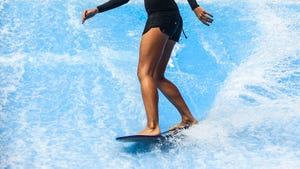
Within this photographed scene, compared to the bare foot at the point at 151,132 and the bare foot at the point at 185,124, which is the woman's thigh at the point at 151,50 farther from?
the bare foot at the point at 185,124

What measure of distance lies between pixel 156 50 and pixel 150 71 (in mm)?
177

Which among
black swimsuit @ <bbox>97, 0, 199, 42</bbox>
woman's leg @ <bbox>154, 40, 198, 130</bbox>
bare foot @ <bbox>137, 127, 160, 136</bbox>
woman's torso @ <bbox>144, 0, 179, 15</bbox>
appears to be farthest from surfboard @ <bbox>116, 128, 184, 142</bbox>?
woman's torso @ <bbox>144, 0, 179, 15</bbox>

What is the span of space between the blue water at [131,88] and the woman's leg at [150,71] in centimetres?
25

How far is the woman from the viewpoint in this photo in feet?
13.0

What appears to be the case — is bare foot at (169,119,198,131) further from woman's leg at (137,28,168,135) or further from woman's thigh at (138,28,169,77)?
woman's thigh at (138,28,169,77)

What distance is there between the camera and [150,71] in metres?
4.05

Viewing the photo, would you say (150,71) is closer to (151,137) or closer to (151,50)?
(151,50)

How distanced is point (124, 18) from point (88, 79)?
7.68 ft

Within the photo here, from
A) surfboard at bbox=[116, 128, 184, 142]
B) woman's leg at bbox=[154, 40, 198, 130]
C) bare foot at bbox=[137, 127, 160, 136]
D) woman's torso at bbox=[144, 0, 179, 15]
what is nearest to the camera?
surfboard at bbox=[116, 128, 184, 142]

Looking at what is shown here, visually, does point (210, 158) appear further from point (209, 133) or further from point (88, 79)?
point (88, 79)

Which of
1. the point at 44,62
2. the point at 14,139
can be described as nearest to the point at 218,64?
the point at 44,62

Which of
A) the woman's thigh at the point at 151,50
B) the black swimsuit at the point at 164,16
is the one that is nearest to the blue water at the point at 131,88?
the woman's thigh at the point at 151,50

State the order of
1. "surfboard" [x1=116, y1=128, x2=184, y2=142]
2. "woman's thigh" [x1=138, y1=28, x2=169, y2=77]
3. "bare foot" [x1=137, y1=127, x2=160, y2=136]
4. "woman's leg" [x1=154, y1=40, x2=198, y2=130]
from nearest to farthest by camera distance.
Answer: "surfboard" [x1=116, y1=128, x2=184, y2=142]
"bare foot" [x1=137, y1=127, x2=160, y2=136]
"woman's thigh" [x1=138, y1=28, x2=169, y2=77]
"woman's leg" [x1=154, y1=40, x2=198, y2=130]

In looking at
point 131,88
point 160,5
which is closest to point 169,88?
point 160,5
